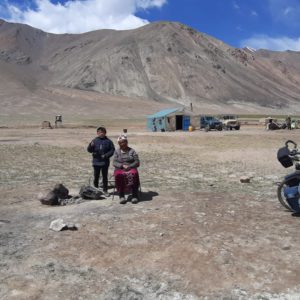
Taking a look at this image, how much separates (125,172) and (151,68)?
135m

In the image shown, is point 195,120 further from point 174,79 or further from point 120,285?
point 174,79

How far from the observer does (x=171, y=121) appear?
50.8m

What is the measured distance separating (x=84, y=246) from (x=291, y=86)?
7172 inches

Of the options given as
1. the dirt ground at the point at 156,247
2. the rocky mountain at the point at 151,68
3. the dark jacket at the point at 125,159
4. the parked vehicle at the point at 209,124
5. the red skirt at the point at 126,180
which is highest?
the rocky mountain at the point at 151,68

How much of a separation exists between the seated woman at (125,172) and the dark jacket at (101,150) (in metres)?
0.66

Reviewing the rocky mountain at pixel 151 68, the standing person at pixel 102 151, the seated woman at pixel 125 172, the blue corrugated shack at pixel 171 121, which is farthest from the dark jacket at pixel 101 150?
the rocky mountain at pixel 151 68

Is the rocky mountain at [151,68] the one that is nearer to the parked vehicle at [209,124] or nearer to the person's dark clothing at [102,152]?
the parked vehicle at [209,124]

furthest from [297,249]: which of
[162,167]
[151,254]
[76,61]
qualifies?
[76,61]

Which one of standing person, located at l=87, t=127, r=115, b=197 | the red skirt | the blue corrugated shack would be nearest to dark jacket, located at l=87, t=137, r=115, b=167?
standing person, located at l=87, t=127, r=115, b=197

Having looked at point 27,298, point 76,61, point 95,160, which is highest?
point 76,61

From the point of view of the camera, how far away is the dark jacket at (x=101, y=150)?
33.6 ft

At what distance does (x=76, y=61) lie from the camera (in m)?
155

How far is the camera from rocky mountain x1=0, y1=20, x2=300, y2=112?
441ft

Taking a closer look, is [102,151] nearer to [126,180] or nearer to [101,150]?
[101,150]
